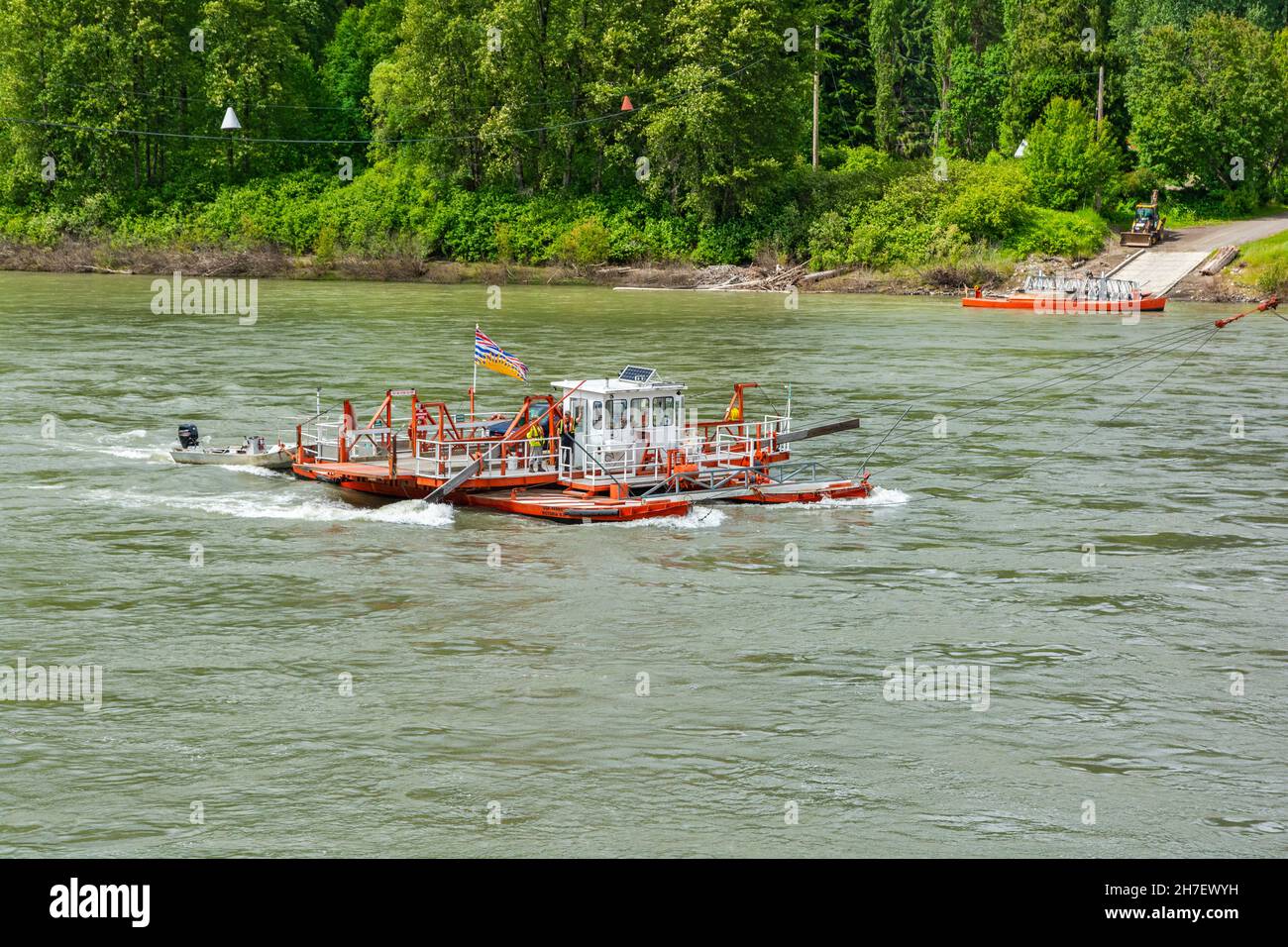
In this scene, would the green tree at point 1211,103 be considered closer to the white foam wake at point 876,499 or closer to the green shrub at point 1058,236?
the green shrub at point 1058,236

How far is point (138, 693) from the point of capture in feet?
82.7

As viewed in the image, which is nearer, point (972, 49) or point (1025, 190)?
point (1025, 190)

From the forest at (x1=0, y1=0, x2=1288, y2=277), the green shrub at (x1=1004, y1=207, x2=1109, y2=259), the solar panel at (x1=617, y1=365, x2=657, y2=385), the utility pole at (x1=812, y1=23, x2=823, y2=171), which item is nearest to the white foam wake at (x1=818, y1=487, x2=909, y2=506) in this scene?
the solar panel at (x1=617, y1=365, x2=657, y2=385)

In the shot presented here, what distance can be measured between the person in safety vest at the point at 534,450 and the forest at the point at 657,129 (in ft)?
230

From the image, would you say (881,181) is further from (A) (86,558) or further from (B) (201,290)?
(A) (86,558)

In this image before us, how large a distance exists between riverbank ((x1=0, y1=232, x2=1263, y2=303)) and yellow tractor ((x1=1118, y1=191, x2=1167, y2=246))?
3.67 ft

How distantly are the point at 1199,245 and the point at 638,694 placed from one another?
3382 inches

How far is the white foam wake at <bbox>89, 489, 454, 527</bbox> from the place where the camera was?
1513 inches

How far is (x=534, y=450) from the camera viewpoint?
136 feet

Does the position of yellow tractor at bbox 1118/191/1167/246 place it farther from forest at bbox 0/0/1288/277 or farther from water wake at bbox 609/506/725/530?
water wake at bbox 609/506/725/530

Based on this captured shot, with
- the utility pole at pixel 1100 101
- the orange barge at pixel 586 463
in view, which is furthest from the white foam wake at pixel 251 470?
the utility pole at pixel 1100 101
